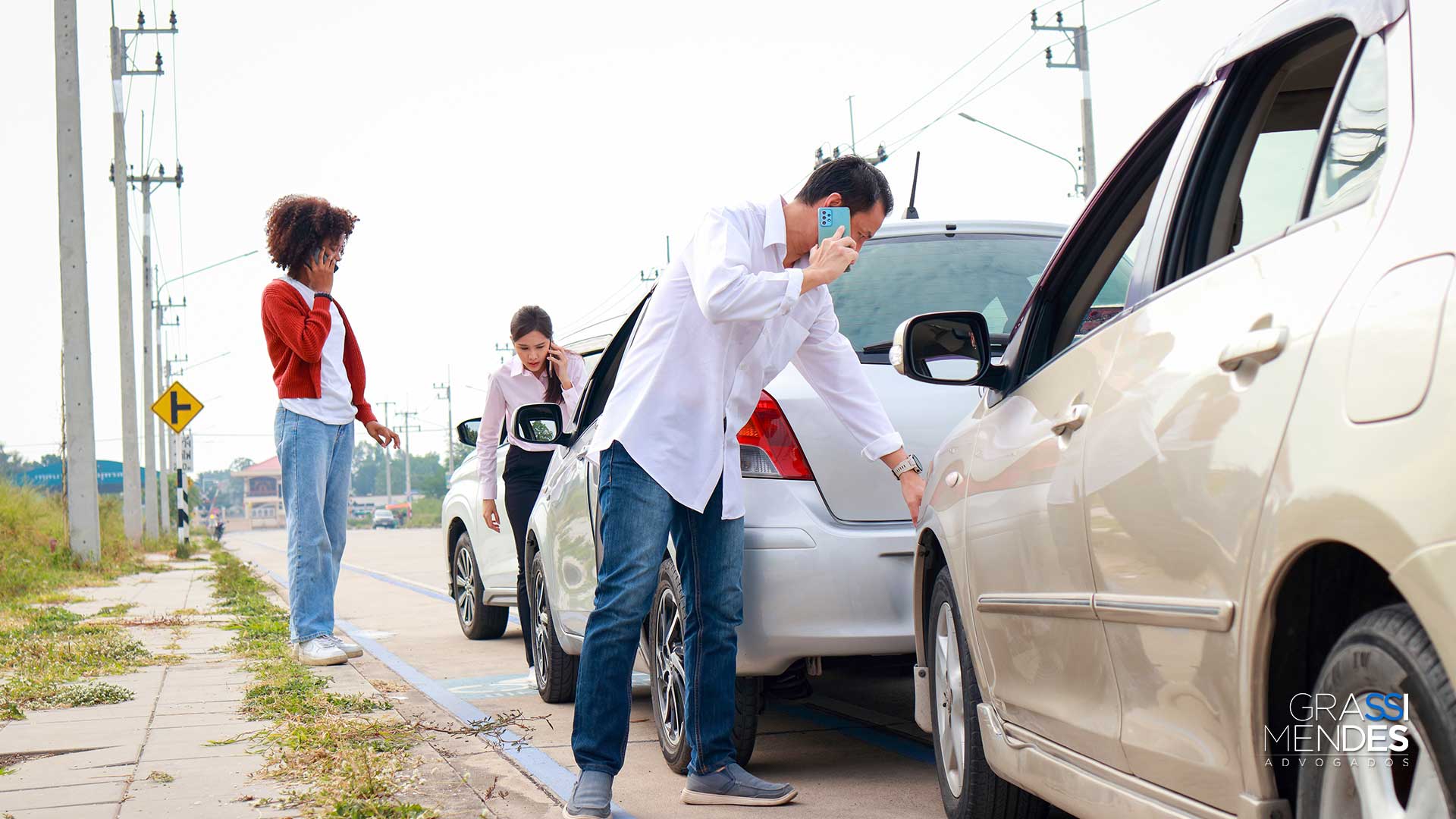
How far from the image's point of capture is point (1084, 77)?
33688mm

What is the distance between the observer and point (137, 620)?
11.2m

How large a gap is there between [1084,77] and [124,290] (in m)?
21.7

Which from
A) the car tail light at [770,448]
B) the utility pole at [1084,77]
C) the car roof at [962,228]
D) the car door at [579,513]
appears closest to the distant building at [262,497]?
the utility pole at [1084,77]

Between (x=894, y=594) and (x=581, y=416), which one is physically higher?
(x=581, y=416)

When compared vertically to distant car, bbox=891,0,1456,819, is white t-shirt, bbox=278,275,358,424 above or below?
above

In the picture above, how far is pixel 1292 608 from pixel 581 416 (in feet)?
13.7

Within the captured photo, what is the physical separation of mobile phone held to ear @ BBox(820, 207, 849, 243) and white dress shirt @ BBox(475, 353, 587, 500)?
3.80 m

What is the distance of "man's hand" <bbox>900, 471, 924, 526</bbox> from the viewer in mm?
4230

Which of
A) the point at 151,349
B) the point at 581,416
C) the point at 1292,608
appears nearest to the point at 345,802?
the point at 581,416

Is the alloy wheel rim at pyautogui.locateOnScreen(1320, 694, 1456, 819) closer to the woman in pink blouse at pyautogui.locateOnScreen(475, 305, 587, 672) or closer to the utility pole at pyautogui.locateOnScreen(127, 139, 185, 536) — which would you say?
the woman in pink blouse at pyautogui.locateOnScreen(475, 305, 587, 672)

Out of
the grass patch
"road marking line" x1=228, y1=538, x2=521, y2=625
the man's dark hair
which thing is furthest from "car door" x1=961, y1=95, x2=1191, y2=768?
the grass patch

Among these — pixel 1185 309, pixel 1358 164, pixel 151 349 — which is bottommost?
pixel 1185 309

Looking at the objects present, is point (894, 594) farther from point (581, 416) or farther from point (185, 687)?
point (185, 687)

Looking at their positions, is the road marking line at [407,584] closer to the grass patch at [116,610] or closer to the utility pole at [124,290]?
the grass patch at [116,610]
